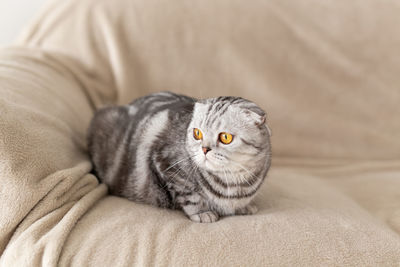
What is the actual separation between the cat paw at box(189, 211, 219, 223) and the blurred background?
152 centimetres

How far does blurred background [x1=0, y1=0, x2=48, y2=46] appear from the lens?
6.70ft

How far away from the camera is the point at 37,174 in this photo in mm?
1107

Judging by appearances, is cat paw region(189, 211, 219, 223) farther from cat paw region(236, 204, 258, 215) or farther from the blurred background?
the blurred background

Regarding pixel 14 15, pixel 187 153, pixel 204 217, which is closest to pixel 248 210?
pixel 204 217

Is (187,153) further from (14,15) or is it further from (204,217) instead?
(14,15)

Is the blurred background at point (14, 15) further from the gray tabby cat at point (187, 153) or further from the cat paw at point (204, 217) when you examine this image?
the cat paw at point (204, 217)

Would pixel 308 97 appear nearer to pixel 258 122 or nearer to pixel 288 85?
pixel 288 85

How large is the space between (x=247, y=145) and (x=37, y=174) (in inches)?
25.0

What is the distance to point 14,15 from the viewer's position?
2.06 meters

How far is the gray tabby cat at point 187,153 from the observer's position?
1168 mm

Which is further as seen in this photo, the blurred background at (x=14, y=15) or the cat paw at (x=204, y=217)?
the blurred background at (x=14, y=15)

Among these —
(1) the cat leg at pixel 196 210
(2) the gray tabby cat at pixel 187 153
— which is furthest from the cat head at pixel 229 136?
(1) the cat leg at pixel 196 210

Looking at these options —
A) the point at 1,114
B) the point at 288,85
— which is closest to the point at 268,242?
the point at 1,114

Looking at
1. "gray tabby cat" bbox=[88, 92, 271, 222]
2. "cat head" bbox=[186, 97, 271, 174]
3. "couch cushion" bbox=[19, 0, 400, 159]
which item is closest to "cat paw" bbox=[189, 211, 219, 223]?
"gray tabby cat" bbox=[88, 92, 271, 222]
